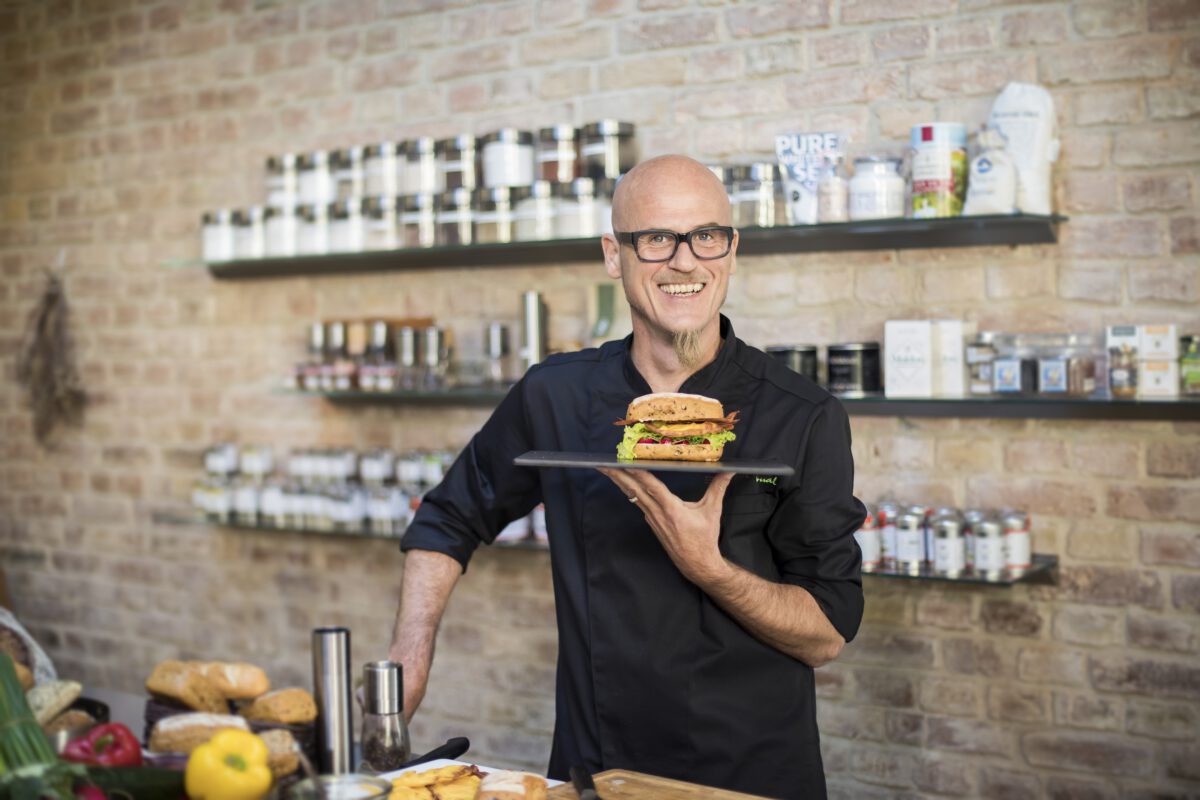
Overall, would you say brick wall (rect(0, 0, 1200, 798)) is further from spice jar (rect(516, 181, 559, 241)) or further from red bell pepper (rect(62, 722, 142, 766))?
red bell pepper (rect(62, 722, 142, 766))

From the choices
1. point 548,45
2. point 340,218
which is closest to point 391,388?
point 340,218

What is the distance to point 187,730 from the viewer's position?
1.69 meters

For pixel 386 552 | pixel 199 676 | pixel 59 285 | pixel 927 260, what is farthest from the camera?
pixel 59 285

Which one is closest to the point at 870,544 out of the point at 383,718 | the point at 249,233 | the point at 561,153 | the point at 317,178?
the point at 561,153

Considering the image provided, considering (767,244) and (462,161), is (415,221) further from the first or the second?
(767,244)

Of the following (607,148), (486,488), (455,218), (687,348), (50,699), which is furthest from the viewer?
(455,218)

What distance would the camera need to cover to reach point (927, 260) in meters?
3.30

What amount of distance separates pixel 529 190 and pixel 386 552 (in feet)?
4.44

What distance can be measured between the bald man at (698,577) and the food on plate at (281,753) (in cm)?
57

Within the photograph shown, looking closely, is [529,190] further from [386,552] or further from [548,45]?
[386,552]

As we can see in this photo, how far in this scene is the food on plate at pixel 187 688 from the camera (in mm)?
1907

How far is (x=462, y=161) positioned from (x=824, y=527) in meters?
2.06

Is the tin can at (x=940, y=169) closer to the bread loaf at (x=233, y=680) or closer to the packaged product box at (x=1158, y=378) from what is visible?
the packaged product box at (x=1158, y=378)

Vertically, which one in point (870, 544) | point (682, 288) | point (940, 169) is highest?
point (940, 169)
